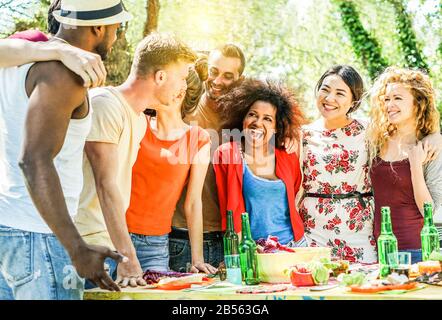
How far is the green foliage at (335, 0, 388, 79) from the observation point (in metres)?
6.25

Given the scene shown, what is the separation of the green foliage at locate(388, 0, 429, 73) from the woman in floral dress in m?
1.92

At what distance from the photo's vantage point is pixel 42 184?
93.0 inches

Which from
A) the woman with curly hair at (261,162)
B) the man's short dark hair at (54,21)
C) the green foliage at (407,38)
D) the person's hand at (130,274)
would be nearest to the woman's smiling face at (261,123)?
the woman with curly hair at (261,162)

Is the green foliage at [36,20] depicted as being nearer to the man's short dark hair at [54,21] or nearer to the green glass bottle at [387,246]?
the man's short dark hair at [54,21]

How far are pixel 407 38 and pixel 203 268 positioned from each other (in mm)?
3262

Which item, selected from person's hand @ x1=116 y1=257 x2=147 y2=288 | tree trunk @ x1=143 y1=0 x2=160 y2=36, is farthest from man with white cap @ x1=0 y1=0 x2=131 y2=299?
tree trunk @ x1=143 y1=0 x2=160 y2=36

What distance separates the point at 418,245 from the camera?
3.32 meters

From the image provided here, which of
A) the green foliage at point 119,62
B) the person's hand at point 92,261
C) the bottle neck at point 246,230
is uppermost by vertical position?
the green foliage at point 119,62

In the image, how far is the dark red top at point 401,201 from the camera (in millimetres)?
3312

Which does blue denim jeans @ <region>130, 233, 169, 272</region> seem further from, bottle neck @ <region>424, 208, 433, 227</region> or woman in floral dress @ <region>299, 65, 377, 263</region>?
bottle neck @ <region>424, 208, 433, 227</region>

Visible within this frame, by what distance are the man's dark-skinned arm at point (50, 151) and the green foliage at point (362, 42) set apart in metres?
4.20
